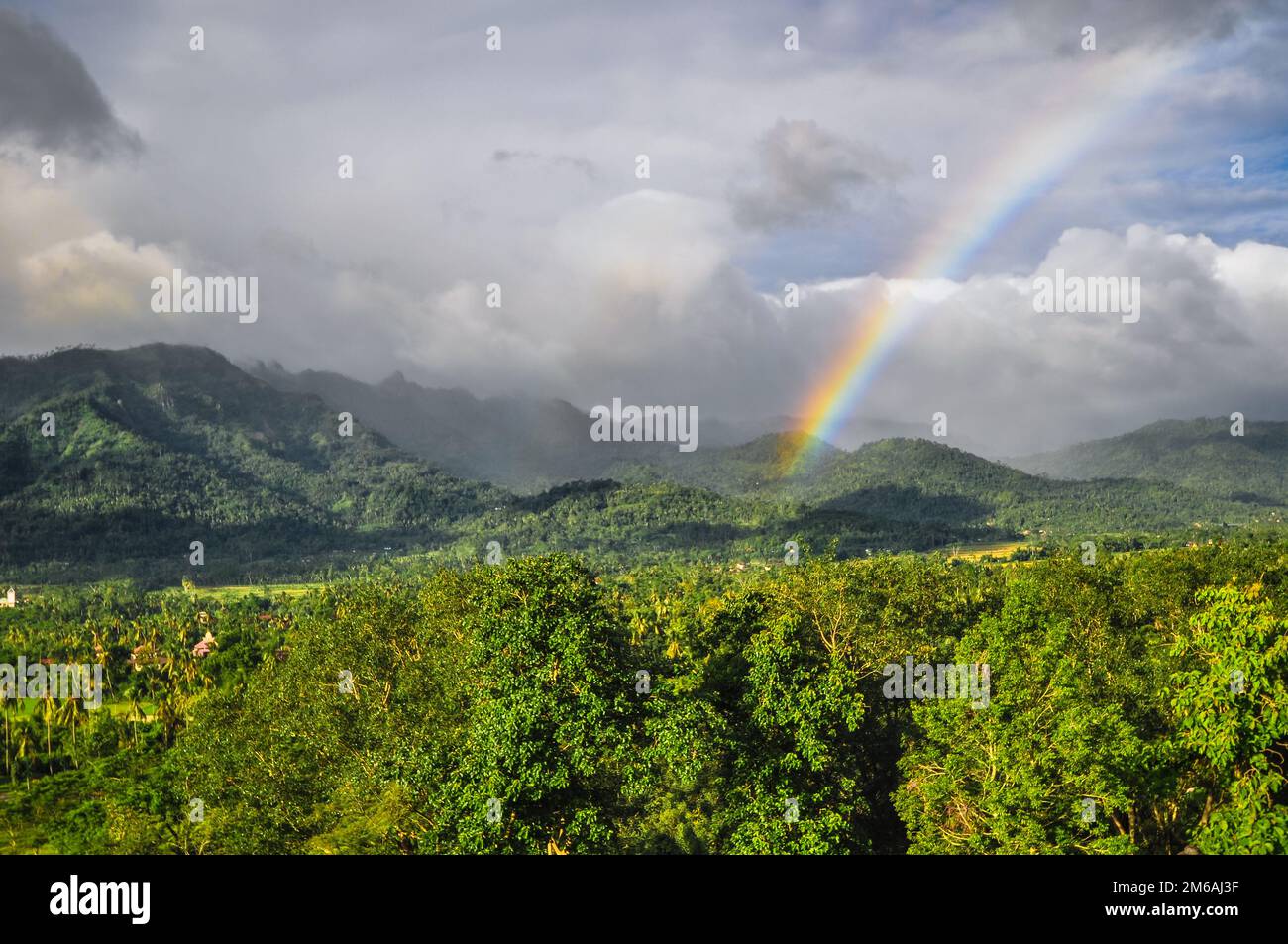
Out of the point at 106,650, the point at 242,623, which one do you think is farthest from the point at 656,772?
the point at 242,623

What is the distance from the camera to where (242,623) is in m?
122
